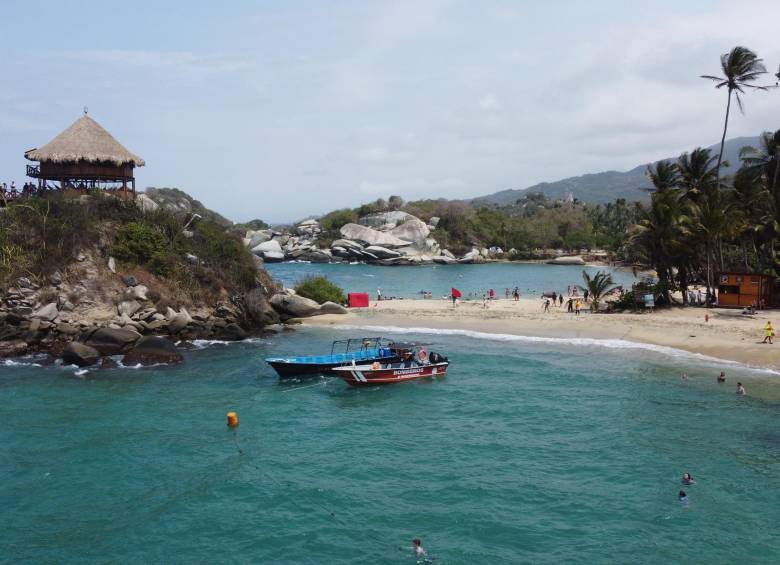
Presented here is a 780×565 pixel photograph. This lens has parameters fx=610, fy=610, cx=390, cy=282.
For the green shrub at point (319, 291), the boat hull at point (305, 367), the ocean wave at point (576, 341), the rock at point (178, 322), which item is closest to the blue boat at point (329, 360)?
the boat hull at point (305, 367)

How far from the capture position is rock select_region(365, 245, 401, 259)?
123250 mm

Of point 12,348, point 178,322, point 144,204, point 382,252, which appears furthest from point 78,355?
point 382,252

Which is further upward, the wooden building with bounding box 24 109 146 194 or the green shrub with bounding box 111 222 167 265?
the wooden building with bounding box 24 109 146 194

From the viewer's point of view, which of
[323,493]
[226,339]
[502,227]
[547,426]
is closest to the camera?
[323,493]

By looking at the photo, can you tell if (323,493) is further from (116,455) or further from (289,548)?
(116,455)

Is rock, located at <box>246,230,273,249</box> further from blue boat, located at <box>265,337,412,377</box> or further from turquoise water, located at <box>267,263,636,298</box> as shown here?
blue boat, located at <box>265,337,412,377</box>

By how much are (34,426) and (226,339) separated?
1840 centimetres

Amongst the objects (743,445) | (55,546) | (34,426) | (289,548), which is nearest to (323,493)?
(289,548)

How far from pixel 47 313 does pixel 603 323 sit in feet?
122

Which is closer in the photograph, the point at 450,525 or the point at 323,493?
the point at 450,525

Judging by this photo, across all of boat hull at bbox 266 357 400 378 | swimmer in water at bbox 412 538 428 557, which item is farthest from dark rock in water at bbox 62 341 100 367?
swimmer in water at bbox 412 538 428 557

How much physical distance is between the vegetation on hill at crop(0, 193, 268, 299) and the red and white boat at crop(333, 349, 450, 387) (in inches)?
744

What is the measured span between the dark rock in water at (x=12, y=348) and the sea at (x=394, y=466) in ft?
11.7

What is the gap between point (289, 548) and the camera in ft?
53.2
